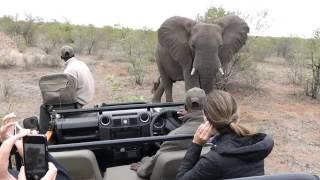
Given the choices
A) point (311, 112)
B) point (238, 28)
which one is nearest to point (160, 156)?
point (238, 28)

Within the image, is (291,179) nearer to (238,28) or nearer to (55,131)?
(55,131)

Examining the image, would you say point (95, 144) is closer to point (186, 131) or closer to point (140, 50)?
point (186, 131)

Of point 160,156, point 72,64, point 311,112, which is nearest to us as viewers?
point 160,156

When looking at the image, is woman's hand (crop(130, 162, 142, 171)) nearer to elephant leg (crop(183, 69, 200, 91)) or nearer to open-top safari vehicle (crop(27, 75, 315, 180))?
open-top safari vehicle (crop(27, 75, 315, 180))

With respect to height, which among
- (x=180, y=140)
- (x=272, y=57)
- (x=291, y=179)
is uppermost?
(x=291, y=179)

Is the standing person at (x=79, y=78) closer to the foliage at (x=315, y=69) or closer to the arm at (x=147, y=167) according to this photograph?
the arm at (x=147, y=167)

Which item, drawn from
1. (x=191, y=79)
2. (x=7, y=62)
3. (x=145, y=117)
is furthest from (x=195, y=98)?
(x=7, y=62)

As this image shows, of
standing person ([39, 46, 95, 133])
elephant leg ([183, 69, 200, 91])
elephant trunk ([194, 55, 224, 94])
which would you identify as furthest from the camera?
elephant leg ([183, 69, 200, 91])

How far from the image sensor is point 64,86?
6516 millimetres

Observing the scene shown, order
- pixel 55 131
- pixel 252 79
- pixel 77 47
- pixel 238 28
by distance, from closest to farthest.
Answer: pixel 55 131, pixel 238 28, pixel 252 79, pixel 77 47

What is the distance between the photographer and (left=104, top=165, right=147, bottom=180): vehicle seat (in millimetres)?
4578

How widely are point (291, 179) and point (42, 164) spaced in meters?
1.15

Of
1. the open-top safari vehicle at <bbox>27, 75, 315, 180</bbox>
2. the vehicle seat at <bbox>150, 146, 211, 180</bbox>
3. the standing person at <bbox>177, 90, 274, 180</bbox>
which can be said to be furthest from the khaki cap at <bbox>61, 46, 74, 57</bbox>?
the standing person at <bbox>177, 90, 274, 180</bbox>

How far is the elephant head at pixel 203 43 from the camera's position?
30.7 feet
